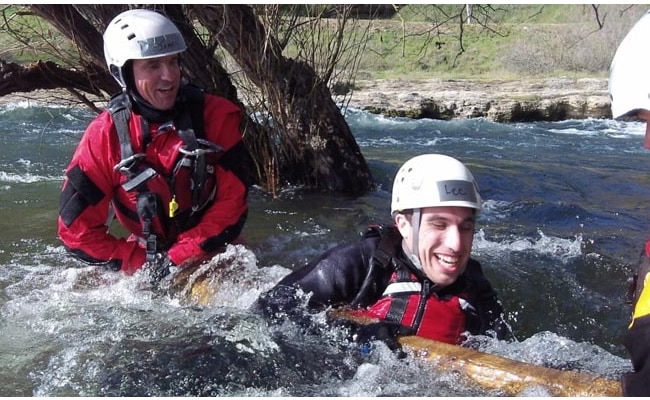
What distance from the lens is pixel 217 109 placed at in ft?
16.9

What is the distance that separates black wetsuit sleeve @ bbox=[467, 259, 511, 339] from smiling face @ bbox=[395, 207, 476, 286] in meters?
0.37

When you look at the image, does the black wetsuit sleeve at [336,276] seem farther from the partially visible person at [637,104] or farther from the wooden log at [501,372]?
the partially visible person at [637,104]

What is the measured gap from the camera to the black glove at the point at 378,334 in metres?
3.65

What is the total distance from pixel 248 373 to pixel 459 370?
39.9 inches

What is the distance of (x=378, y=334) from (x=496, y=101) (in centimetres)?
1545

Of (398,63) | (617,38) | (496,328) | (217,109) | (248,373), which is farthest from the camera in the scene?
(398,63)

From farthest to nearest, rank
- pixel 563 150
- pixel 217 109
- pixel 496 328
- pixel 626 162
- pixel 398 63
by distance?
pixel 398 63, pixel 563 150, pixel 626 162, pixel 217 109, pixel 496 328

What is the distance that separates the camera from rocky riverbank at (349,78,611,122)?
1800cm

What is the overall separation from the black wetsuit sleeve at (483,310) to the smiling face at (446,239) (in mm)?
374

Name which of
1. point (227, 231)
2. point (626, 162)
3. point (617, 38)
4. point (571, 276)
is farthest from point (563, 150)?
point (617, 38)

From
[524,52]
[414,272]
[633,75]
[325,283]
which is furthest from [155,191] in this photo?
[524,52]

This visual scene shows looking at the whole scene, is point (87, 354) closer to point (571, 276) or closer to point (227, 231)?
point (227, 231)

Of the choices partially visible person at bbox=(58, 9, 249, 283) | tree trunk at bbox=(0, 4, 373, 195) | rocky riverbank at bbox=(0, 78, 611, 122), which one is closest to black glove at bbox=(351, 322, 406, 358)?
partially visible person at bbox=(58, 9, 249, 283)

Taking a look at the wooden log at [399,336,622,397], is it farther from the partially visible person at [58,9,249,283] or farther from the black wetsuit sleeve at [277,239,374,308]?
the partially visible person at [58,9,249,283]
